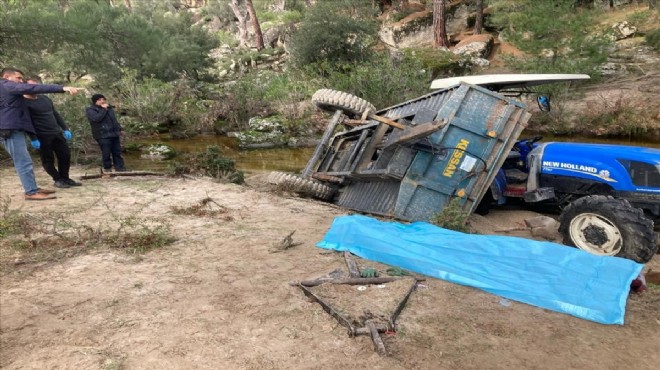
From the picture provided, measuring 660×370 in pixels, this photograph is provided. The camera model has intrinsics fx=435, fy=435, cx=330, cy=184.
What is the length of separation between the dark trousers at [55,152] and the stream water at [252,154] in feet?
12.3

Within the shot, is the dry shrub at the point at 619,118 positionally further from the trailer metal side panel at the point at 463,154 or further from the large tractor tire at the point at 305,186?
the large tractor tire at the point at 305,186

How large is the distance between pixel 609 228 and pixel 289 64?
781 inches

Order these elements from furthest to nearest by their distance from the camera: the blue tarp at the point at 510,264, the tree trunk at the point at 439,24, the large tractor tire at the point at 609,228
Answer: the tree trunk at the point at 439,24
the large tractor tire at the point at 609,228
the blue tarp at the point at 510,264

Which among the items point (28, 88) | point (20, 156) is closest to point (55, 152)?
point (20, 156)

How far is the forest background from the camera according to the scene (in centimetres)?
1102

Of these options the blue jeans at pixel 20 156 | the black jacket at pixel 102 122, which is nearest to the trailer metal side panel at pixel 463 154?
the blue jeans at pixel 20 156

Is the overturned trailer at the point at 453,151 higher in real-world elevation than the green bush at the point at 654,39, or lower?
lower

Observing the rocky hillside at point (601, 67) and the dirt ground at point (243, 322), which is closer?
the dirt ground at point (243, 322)

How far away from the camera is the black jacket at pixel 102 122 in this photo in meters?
8.01

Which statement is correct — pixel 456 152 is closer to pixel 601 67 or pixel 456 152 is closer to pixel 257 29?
pixel 601 67

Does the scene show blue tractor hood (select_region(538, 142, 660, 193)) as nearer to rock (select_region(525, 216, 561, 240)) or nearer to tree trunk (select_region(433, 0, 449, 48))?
rock (select_region(525, 216, 561, 240))

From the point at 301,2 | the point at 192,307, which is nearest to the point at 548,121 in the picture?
the point at 192,307

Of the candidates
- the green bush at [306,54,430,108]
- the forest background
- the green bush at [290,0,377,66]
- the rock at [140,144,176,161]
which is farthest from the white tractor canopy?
the green bush at [290,0,377,66]

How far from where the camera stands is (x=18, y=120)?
231 inches
